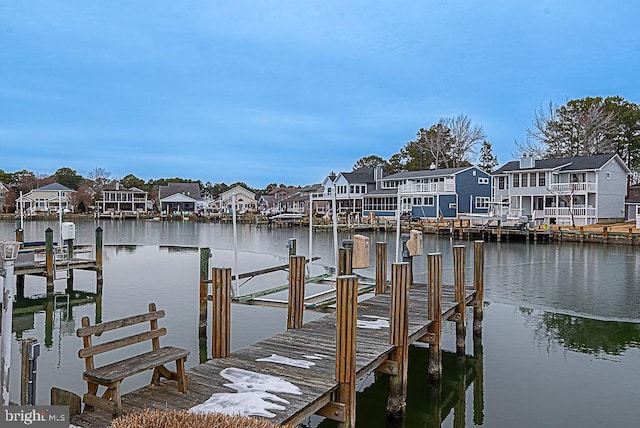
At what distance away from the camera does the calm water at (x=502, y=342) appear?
8.82 m

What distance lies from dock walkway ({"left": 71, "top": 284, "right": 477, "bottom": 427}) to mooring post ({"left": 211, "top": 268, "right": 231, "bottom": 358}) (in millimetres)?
255

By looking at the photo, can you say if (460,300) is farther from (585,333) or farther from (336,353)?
(336,353)

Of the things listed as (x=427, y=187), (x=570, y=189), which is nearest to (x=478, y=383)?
(x=570, y=189)

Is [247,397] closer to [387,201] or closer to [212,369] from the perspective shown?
[212,369]

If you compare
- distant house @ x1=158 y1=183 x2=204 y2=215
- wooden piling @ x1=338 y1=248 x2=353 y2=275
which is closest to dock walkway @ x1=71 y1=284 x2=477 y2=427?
wooden piling @ x1=338 y1=248 x2=353 y2=275

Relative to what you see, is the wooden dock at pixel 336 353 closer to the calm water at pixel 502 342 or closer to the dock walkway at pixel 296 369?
the dock walkway at pixel 296 369

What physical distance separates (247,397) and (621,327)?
12.2 metres

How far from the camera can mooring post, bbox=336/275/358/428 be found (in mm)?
6609

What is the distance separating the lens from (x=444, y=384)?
1021cm

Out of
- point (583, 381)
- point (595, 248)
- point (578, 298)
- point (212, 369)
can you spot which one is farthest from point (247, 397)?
point (595, 248)

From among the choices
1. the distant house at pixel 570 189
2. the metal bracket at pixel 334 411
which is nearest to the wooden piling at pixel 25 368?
the metal bracket at pixel 334 411

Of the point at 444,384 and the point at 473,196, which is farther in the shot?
the point at 473,196

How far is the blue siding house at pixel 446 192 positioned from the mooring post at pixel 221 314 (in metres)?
50.2

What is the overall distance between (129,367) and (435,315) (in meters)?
5.95
